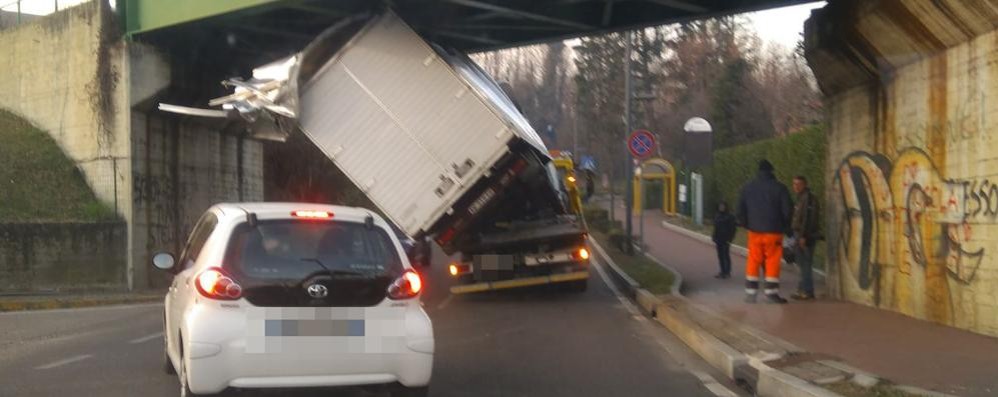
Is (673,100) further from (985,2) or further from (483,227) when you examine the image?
(985,2)

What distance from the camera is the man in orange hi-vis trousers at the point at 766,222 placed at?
41.0 ft

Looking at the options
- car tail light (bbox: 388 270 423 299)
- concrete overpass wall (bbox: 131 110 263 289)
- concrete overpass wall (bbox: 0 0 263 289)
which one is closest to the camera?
car tail light (bbox: 388 270 423 299)

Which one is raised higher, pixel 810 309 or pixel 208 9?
pixel 208 9

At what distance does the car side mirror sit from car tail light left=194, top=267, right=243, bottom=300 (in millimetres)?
1648

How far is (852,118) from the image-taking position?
12.9m

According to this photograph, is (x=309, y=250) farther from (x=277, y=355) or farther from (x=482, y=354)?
(x=482, y=354)

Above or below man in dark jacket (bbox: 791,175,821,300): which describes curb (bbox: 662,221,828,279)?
below

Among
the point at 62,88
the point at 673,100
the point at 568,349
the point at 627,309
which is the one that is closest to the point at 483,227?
the point at 627,309

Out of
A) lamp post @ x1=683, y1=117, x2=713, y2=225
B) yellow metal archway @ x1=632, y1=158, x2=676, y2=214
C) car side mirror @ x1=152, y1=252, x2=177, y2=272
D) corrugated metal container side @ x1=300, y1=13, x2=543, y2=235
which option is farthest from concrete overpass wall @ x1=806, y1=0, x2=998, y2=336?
yellow metal archway @ x1=632, y1=158, x2=676, y2=214

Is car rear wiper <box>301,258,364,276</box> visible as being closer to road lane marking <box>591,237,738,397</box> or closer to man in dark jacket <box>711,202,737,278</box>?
road lane marking <box>591,237,738,397</box>

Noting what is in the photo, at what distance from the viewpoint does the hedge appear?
2239cm

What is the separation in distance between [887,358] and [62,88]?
1762 cm

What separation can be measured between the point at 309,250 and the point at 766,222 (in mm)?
7387

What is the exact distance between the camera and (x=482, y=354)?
32.9 feet
